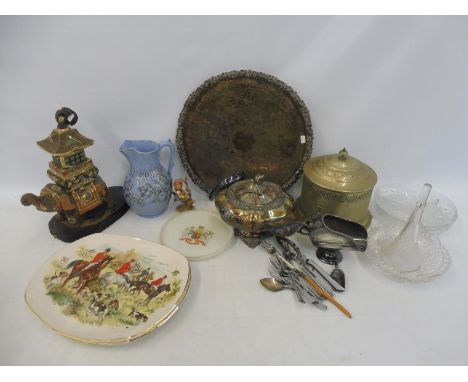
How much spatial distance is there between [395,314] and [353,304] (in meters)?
0.10

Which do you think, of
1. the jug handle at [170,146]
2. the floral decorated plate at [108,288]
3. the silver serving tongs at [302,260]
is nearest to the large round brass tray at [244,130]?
the jug handle at [170,146]

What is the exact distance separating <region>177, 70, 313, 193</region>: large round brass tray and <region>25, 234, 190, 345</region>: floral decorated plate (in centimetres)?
36

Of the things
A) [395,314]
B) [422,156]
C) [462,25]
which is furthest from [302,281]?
[462,25]

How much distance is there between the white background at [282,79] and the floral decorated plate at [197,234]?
0.04 metres

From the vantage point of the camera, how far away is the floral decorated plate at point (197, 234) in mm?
960

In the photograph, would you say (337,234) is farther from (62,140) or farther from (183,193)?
(62,140)

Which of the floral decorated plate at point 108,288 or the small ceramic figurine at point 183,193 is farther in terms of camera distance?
the small ceramic figurine at point 183,193

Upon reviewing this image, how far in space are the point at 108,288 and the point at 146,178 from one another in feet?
1.21

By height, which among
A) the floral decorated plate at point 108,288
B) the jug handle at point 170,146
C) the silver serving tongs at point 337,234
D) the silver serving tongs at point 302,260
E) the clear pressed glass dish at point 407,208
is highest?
the jug handle at point 170,146

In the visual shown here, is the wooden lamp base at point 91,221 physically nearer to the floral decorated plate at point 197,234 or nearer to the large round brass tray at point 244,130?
the floral decorated plate at point 197,234

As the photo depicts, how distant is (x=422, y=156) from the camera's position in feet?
4.02

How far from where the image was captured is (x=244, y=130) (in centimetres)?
109

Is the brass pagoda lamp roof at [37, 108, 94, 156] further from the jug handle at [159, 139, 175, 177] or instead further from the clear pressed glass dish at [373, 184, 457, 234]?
the clear pressed glass dish at [373, 184, 457, 234]

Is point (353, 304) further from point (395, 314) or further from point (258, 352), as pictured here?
point (258, 352)
